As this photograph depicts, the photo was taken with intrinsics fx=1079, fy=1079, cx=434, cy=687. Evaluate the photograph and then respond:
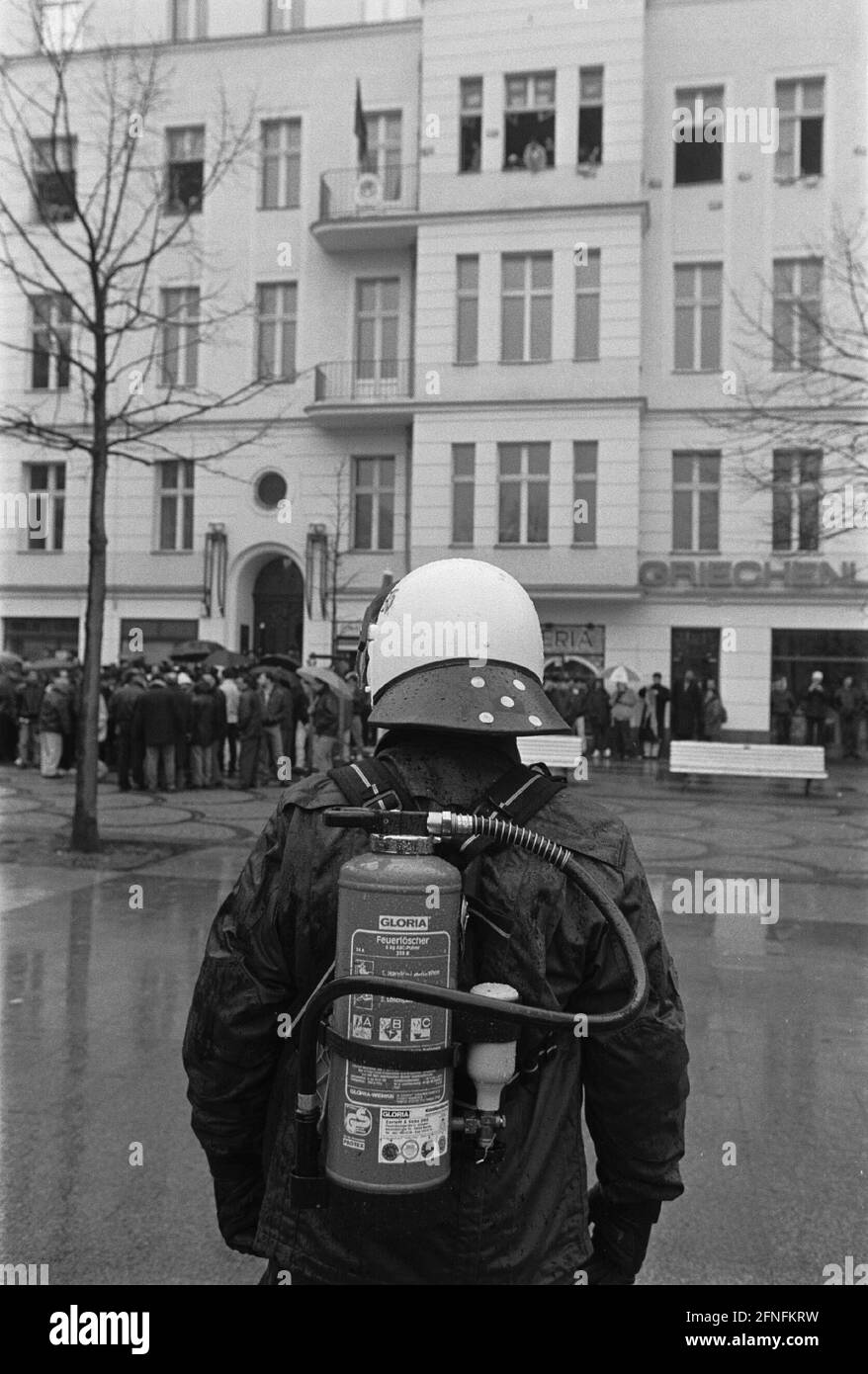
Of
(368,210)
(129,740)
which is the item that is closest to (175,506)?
(368,210)

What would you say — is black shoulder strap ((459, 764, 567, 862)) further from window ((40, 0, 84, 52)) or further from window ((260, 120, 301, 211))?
window ((260, 120, 301, 211))

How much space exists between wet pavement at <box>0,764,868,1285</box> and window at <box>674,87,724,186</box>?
1894 cm

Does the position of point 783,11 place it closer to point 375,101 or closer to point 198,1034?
point 375,101

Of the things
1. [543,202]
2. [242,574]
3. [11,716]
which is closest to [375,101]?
[543,202]

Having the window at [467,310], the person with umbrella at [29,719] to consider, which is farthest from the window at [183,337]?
the person with umbrella at [29,719]

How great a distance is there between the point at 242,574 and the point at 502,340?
8.16 meters

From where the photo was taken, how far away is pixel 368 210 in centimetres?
2498

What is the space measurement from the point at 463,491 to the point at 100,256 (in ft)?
39.1

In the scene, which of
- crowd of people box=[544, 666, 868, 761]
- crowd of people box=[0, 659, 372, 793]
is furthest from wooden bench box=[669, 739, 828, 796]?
crowd of people box=[0, 659, 372, 793]

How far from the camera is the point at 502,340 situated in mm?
24172

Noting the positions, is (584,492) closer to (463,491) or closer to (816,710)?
(463,491)

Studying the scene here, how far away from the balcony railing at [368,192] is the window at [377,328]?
4.99ft

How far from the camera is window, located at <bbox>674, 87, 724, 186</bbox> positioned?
23.9 meters

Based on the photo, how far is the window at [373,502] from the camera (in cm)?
2569
